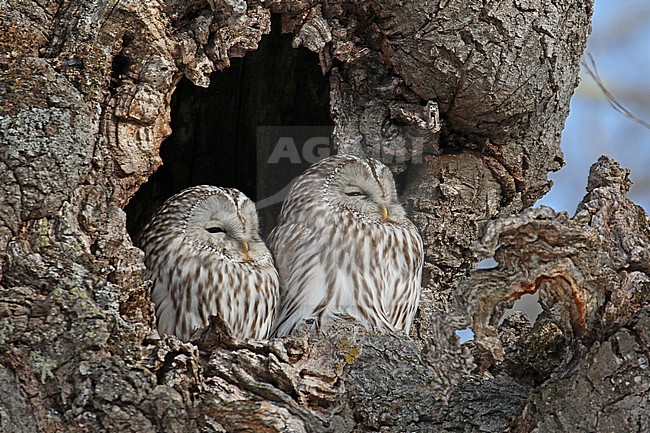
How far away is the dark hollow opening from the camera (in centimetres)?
494

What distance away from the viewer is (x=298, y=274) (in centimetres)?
448

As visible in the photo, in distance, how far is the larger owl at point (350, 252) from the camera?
438cm

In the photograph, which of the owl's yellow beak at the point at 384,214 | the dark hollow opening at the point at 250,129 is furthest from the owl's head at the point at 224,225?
the dark hollow opening at the point at 250,129

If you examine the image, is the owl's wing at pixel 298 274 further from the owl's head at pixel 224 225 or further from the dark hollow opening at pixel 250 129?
the dark hollow opening at pixel 250 129

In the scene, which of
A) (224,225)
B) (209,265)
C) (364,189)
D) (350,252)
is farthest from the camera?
(364,189)

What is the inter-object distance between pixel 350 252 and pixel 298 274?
0.82ft

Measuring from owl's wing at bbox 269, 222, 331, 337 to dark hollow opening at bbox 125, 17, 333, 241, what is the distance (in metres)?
0.61

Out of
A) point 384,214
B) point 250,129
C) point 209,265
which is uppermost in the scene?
point 250,129

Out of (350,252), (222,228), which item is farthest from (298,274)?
(222,228)

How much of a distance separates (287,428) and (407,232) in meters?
1.65

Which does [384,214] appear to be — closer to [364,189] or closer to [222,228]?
[364,189]

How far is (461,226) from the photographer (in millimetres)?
4613

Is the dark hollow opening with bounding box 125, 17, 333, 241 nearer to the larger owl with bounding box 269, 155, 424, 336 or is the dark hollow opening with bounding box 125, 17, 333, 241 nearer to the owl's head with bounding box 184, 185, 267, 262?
the larger owl with bounding box 269, 155, 424, 336

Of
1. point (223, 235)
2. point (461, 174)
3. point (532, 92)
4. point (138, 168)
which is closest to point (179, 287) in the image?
point (223, 235)
